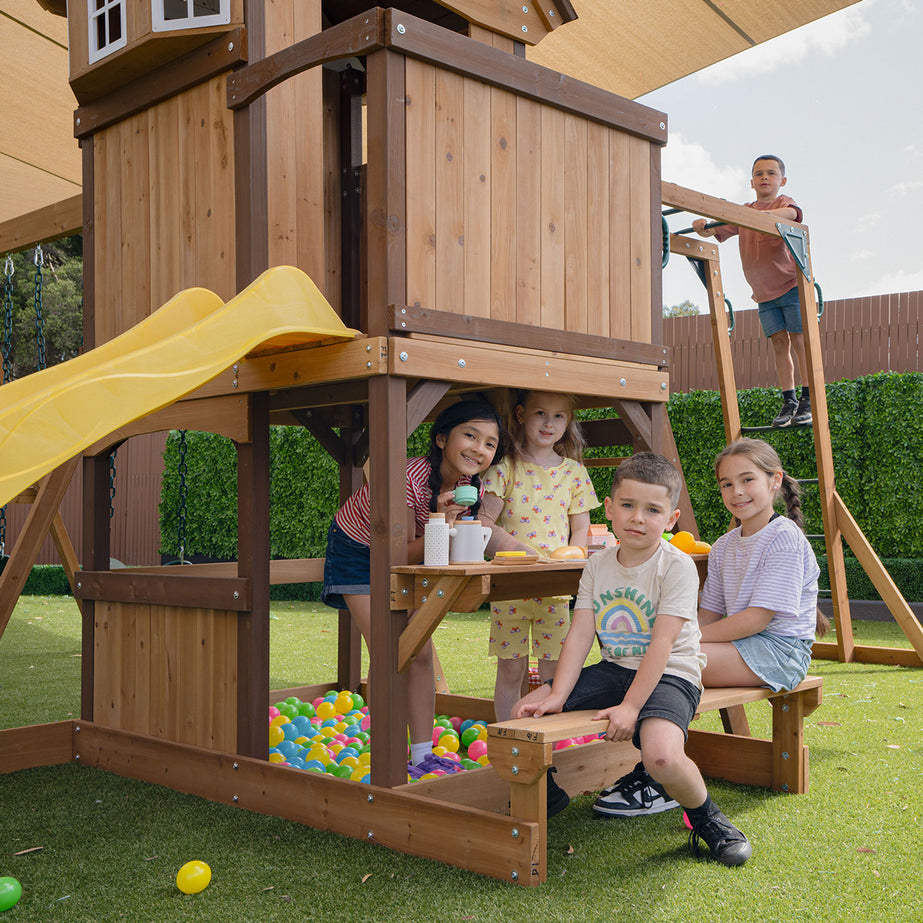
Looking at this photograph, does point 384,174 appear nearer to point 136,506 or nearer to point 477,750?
point 477,750

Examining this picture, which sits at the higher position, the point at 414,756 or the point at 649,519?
the point at 649,519

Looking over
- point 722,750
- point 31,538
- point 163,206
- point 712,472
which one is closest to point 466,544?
point 722,750

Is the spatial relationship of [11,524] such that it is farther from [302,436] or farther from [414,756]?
[414,756]

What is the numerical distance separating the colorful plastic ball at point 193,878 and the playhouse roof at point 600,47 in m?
4.60

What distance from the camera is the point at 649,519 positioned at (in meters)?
3.31

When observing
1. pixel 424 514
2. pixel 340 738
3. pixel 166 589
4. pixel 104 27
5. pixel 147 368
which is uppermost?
pixel 104 27

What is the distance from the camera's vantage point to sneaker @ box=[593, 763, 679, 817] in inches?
142

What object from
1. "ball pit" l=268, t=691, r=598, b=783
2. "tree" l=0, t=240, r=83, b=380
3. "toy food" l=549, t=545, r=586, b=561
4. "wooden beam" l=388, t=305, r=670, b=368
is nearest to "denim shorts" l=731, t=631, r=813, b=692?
"toy food" l=549, t=545, r=586, b=561

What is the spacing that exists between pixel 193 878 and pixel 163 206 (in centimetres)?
293

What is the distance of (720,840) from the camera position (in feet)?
10.1

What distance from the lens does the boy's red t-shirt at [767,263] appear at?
7371 millimetres

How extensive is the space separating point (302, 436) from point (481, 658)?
20.6 feet

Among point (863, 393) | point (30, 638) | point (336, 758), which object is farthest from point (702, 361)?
Result: point (336, 758)

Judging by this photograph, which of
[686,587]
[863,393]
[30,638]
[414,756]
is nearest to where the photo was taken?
[686,587]
